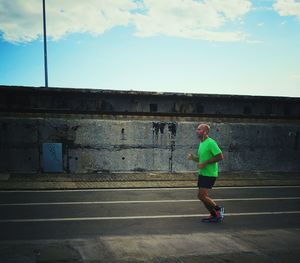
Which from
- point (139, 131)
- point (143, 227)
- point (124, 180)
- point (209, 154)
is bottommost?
point (124, 180)

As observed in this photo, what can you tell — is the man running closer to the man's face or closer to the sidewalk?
the man's face

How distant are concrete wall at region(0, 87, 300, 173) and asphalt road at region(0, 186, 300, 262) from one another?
106 inches

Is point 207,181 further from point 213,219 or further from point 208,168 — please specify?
point 213,219

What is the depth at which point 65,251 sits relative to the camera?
475 centimetres

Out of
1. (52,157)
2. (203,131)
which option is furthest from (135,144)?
(203,131)

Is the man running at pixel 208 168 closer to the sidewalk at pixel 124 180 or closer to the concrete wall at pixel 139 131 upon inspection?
the sidewalk at pixel 124 180

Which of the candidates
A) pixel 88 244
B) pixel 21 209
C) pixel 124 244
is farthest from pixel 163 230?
pixel 21 209

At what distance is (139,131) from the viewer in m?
13.0

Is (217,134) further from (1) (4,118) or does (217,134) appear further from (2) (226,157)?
(1) (4,118)

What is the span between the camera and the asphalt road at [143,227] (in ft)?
15.5

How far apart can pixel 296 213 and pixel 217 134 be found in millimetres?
6135

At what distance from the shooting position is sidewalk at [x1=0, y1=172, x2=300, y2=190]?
428 inches

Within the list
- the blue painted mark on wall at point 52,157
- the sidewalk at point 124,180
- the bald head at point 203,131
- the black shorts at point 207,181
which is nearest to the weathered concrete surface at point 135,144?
the blue painted mark on wall at point 52,157

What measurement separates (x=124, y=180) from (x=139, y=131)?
2.11 metres
